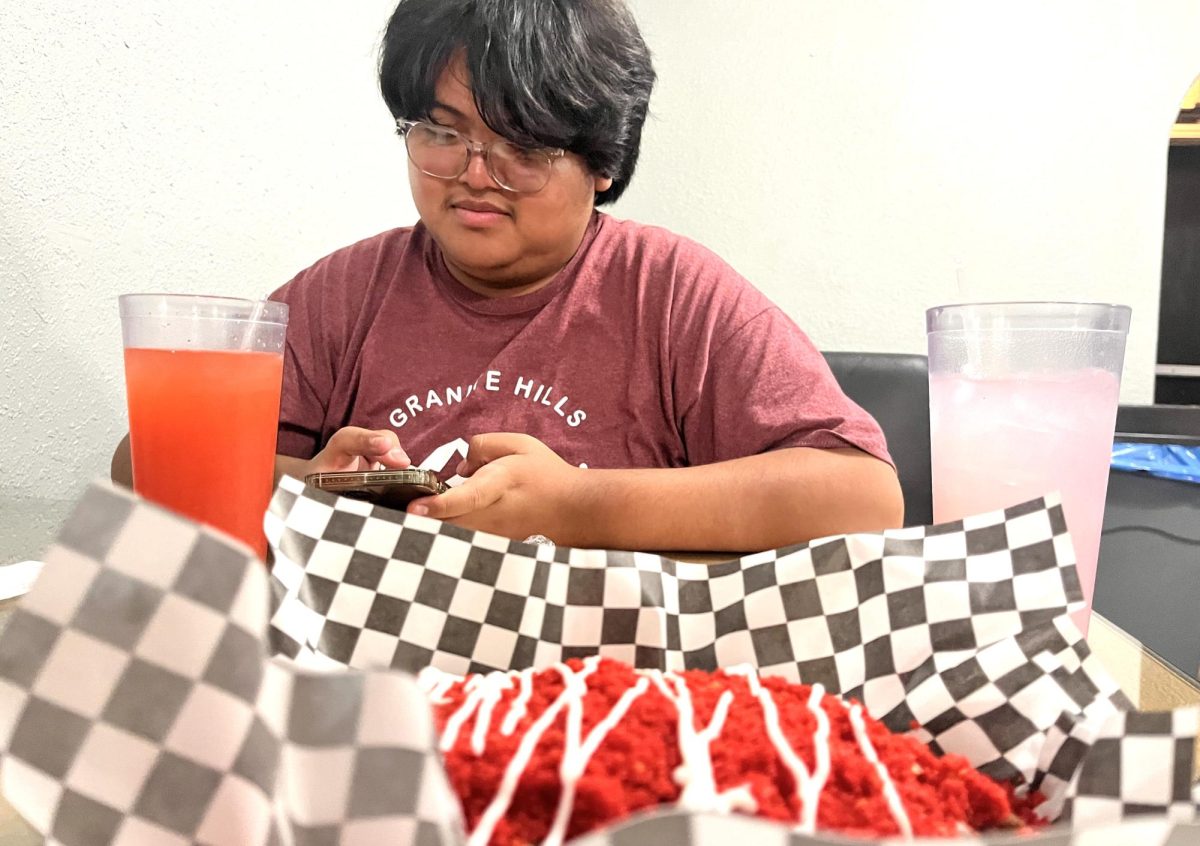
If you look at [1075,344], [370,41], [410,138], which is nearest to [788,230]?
[370,41]

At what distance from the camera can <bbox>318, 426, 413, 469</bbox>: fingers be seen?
95 centimetres

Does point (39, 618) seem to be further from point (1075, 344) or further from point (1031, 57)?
point (1031, 57)

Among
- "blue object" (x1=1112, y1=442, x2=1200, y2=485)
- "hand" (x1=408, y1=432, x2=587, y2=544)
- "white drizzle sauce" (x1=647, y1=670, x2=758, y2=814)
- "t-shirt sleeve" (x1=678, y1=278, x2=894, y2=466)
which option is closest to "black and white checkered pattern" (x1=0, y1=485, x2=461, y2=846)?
"white drizzle sauce" (x1=647, y1=670, x2=758, y2=814)

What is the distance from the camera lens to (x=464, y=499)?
0.87m

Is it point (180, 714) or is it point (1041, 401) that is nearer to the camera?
point (180, 714)

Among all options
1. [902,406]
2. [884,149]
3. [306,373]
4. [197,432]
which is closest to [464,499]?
[197,432]

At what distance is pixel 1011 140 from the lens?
2.88 metres

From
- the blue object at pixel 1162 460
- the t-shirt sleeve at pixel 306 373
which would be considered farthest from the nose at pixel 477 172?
the blue object at pixel 1162 460

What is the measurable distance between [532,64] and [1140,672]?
0.94 m

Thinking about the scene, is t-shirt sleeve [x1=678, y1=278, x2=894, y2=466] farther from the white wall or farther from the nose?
the white wall

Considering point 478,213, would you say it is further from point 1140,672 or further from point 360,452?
point 1140,672

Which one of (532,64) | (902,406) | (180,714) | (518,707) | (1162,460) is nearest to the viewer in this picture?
(180,714)

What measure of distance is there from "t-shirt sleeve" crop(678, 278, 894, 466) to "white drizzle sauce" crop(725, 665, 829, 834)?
0.71 meters

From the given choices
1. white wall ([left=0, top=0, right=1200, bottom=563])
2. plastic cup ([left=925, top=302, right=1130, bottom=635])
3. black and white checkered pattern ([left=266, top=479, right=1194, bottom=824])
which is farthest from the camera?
white wall ([left=0, top=0, right=1200, bottom=563])
